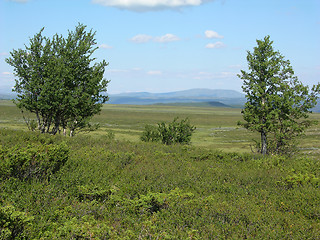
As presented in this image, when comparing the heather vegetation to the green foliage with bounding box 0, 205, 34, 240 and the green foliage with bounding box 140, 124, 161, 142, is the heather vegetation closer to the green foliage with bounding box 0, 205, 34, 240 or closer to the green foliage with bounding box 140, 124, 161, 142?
the green foliage with bounding box 0, 205, 34, 240

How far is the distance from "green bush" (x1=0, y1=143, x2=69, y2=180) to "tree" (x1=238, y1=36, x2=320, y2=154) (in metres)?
17.1

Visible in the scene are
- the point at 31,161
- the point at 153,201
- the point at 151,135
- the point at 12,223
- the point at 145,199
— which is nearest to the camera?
the point at 12,223

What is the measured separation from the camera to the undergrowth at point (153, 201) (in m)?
5.73

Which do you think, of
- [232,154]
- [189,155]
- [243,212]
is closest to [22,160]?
[243,212]

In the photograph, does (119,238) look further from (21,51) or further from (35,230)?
(21,51)

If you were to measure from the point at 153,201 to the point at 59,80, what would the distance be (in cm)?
1737

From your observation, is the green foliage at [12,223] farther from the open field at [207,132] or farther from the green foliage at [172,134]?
the green foliage at [172,134]

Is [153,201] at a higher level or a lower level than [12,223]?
lower

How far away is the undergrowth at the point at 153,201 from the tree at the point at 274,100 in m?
10.8

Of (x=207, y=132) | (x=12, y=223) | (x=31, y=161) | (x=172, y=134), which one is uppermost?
(x=31, y=161)

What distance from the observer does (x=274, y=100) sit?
22.4m

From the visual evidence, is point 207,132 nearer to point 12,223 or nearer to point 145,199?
point 145,199

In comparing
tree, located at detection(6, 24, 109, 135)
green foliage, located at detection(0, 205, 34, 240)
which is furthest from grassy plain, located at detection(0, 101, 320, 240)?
tree, located at detection(6, 24, 109, 135)

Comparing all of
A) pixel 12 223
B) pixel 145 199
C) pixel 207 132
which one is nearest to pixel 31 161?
pixel 12 223
